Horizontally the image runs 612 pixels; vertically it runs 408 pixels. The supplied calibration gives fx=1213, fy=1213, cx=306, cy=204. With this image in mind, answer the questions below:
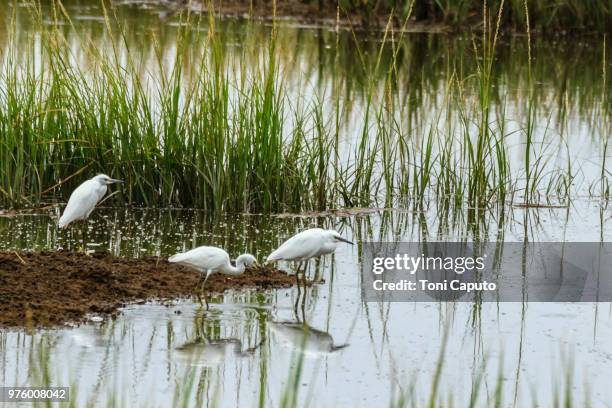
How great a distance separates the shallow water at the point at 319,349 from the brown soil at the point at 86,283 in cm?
15

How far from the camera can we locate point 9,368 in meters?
5.29

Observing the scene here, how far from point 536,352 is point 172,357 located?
5.96 ft

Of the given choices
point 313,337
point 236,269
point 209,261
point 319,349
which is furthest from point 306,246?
point 319,349

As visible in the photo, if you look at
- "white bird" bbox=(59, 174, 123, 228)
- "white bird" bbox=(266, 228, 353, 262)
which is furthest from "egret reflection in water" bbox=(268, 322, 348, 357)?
"white bird" bbox=(59, 174, 123, 228)

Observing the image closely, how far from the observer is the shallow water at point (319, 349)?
206 inches

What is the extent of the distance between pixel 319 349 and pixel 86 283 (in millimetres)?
1443

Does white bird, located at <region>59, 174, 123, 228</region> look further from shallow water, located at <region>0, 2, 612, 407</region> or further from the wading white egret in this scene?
the wading white egret

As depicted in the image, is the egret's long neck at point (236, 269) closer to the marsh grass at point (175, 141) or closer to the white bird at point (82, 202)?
the white bird at point (82, 202)

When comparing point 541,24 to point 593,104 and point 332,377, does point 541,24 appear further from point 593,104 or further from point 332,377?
point 332,377

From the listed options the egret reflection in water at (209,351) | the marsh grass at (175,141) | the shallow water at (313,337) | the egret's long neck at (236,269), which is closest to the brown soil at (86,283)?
the shallow water at (313,337)

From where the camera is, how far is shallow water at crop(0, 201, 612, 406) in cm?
523

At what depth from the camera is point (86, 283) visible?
21.5ft

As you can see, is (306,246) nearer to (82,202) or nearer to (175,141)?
(82,202)

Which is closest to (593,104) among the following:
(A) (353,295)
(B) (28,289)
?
(A) (353,295)
